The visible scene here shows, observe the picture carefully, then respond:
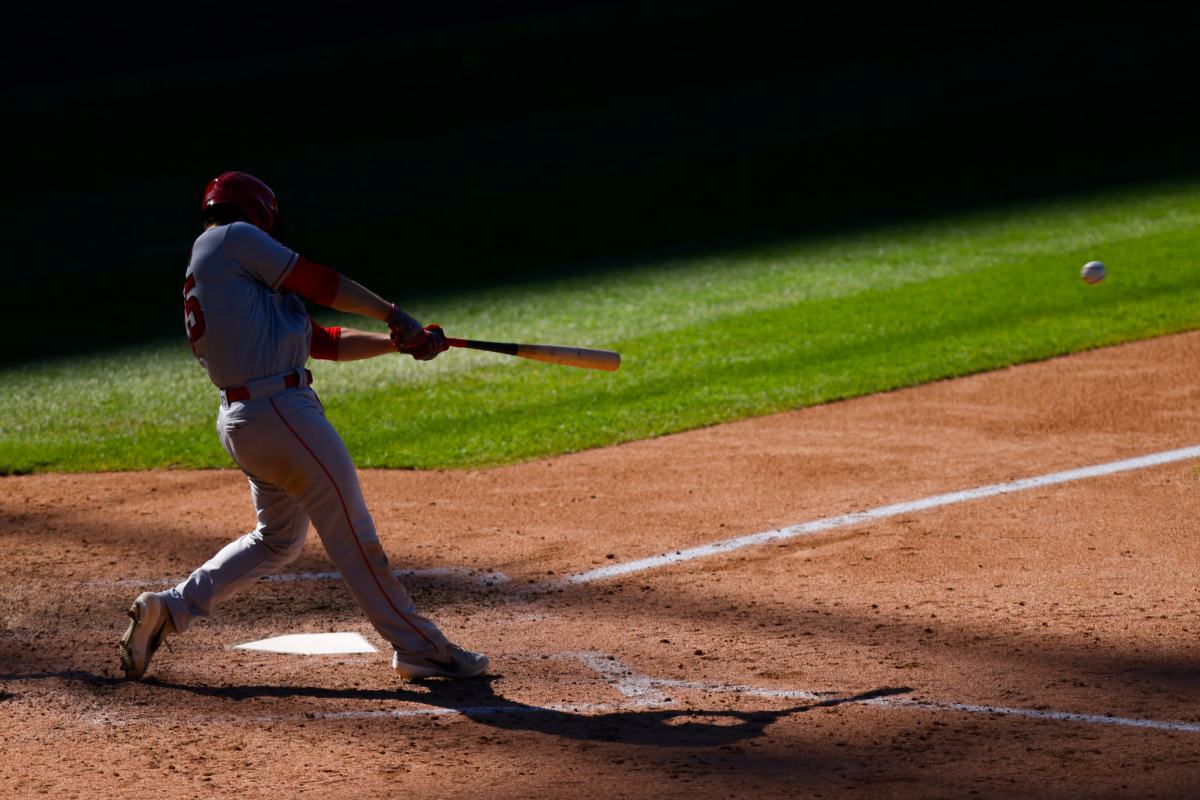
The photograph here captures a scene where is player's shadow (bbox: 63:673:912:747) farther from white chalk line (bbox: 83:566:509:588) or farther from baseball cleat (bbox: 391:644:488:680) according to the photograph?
white chalk line (bbox: 83:566:509:588)

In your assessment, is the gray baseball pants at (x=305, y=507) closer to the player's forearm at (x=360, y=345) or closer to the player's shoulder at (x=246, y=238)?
the player's forearm at (x=360, y=345)

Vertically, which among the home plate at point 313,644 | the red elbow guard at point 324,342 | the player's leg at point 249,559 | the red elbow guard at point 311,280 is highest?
the red elbow guard at point 311,280

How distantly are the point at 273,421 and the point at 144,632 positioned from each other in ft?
3.35

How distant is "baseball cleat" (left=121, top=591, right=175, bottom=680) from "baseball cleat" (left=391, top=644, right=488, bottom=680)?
89 cm

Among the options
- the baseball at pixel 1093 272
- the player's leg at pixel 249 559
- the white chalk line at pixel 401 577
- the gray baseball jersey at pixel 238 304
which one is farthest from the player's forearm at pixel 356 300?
the baseball at pixel 1093 272

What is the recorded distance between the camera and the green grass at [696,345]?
8.59 meters

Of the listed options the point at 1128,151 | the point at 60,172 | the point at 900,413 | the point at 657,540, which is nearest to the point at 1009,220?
the point at 1128,151

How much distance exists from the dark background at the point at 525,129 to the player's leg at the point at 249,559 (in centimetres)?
722

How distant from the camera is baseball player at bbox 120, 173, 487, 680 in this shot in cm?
421

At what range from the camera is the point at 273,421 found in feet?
13.9

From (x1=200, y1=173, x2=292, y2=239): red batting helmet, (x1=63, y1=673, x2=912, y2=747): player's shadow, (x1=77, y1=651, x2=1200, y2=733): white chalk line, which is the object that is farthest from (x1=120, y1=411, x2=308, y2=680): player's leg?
(x1=200, y1=173, x2=292, y2=239): red batting helmet

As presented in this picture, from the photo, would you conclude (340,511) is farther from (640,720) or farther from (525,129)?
(525,129)

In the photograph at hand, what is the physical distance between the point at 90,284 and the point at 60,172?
4.98 meters

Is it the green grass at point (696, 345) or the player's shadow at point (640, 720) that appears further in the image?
the green grass at point (696, 345)
